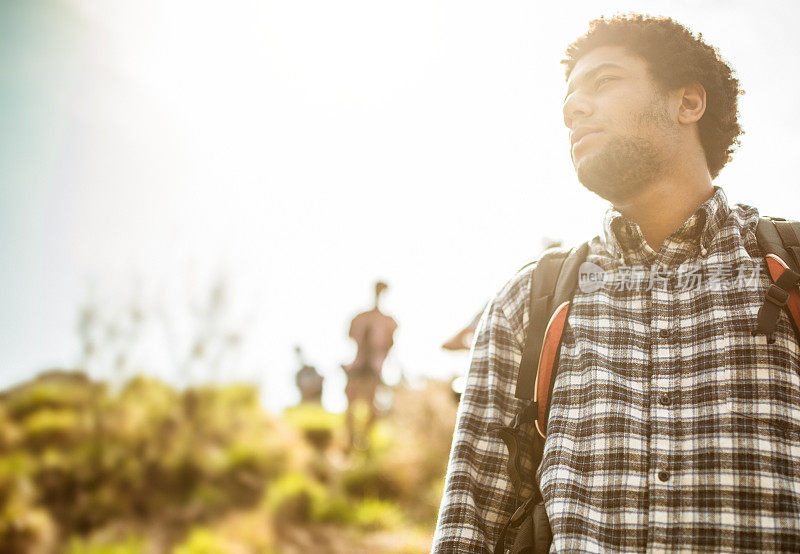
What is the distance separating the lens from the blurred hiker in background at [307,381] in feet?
46.7

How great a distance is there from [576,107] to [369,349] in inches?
286

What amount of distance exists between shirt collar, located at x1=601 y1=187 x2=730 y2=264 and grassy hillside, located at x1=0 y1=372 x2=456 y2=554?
261 inches

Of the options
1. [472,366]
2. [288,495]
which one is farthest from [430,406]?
[472,366]

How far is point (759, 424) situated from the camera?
1493 millimetres

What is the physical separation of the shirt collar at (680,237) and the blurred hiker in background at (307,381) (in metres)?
12.6

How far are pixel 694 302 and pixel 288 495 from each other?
9.34 m

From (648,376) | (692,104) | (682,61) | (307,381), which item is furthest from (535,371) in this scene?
(307,381)

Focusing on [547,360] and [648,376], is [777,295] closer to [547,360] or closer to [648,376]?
[648,376]

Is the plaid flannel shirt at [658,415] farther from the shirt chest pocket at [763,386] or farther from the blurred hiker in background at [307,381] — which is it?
the blurred hiker in background at [307,381]

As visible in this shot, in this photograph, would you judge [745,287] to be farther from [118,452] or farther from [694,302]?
[118,452]

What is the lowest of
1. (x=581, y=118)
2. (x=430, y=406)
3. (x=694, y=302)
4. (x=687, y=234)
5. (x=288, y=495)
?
(x=288, y=495)

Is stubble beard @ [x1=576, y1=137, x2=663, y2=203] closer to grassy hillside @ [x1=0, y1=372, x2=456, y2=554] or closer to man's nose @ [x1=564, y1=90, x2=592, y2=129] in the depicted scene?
man's nose @ [x1=564, y1=90, x2=592, y2=129]

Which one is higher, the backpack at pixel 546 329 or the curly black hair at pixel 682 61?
the curly black hair at pixel 682 61

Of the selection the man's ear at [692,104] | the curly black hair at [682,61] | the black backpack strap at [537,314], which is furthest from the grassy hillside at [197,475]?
the man's ear at [692,104]
